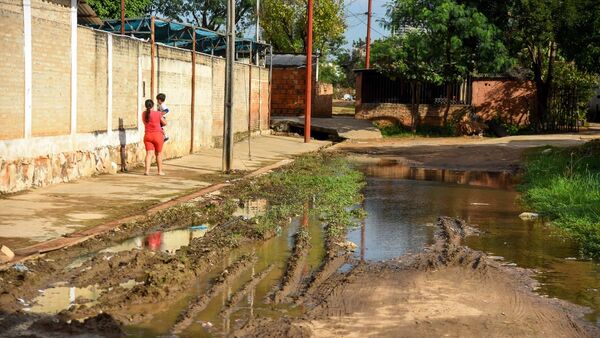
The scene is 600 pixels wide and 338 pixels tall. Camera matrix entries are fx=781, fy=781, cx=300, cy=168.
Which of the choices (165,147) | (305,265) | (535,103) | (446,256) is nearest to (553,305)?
(446,256)

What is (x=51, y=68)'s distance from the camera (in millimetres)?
14078

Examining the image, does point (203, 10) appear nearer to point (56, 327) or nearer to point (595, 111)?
point (595, 111)

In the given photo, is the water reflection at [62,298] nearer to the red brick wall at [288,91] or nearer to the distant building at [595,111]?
the red brick wall at [288,91]

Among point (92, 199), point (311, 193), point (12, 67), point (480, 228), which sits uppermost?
point (12, 67)

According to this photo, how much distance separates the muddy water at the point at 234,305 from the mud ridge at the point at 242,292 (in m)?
0.03

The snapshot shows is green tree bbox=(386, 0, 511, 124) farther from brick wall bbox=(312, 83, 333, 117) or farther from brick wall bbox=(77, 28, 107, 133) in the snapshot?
brick wall bbox=(77, 28, 107, 133)

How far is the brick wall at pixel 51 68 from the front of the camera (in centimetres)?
1354

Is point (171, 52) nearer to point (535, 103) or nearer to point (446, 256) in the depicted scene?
point (446, 256)

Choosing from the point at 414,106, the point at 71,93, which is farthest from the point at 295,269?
the point at 414,106

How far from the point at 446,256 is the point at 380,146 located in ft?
71.5

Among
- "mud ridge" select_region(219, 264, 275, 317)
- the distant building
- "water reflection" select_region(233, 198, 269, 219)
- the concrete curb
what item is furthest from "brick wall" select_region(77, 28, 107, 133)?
the distant building

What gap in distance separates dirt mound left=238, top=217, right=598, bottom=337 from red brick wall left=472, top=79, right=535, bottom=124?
1171 inches

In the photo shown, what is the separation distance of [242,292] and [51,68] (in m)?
8.38

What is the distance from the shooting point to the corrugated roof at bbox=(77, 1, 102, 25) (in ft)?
52.9
